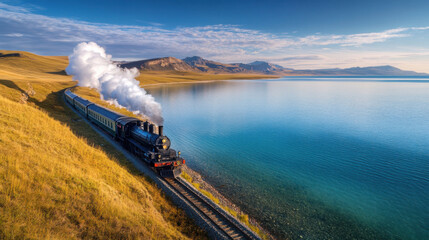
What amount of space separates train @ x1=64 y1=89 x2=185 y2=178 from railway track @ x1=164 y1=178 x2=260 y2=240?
181 centimetres

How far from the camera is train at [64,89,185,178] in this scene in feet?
60.6

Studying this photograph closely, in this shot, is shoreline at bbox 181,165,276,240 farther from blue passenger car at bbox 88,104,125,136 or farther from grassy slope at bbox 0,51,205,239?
blue passenger car at bbox 88,104,125,136

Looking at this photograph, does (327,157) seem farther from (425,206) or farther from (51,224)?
(51,224)

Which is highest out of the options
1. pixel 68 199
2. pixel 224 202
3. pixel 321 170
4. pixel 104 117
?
pixel 104 117

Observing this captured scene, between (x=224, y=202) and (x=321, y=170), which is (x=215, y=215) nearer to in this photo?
(x=224, y=202)

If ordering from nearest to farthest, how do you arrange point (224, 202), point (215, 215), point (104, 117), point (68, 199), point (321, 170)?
point (68, 199)
point (215, 215)
point (224, 202)
point (321, 170)
point (104, 117)

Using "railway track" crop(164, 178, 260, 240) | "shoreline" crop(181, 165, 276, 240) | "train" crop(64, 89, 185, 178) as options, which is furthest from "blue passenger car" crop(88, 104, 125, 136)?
"railway track" crop(164, 178, 260, 240)

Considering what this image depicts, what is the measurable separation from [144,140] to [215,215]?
9974mm

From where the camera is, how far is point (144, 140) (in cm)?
2039

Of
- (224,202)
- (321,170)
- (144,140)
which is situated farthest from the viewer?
(321,170)

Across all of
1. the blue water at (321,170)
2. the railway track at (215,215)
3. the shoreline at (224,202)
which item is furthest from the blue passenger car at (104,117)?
the railway track at (215,215)

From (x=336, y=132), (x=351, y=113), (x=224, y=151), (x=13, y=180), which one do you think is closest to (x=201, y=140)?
(x=224, y=151)

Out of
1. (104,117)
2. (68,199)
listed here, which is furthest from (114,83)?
(68,199)

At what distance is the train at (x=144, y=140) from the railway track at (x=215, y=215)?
1.81 metres
